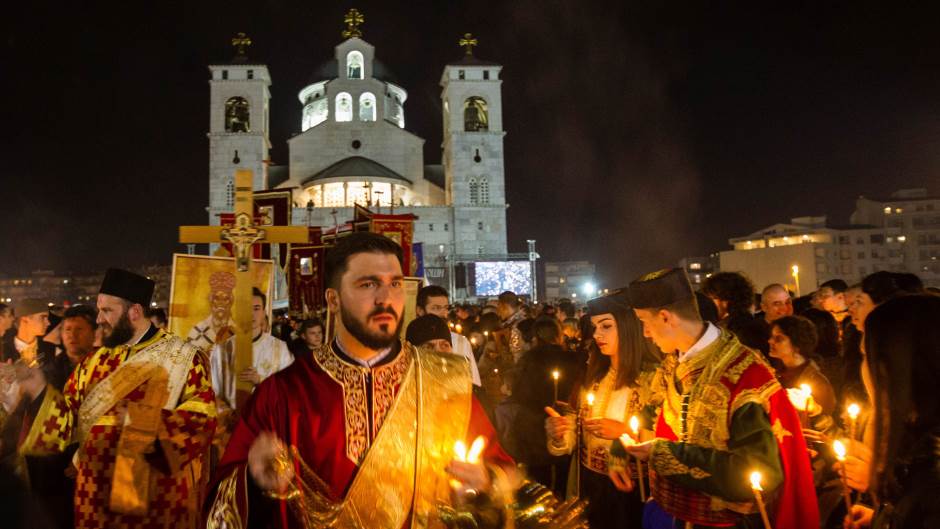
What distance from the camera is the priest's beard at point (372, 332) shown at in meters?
2.40

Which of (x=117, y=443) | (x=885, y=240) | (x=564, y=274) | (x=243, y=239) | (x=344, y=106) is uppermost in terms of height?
(x=344, y=106)

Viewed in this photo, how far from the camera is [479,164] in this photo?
53250mm

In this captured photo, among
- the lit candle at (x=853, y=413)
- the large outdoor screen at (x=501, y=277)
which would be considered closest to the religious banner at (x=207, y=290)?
the lit candle at (x=853, y=413)

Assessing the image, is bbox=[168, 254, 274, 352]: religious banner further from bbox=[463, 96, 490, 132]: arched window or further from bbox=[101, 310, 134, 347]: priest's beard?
bbox=[463, 96, 490, 132]: arched window

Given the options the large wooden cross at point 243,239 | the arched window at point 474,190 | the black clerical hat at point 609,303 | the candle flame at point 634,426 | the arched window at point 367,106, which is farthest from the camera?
the arched window at point 367,106

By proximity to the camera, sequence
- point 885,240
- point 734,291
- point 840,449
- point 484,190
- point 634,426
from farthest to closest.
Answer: point 885,240 → point 484,190 → point 734,291 → point 634,426 → point 840,449

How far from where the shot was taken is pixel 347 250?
249 centimetres

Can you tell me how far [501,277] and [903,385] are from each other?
4573 cm

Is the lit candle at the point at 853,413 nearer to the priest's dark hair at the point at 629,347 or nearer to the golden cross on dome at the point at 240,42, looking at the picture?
the priest's dark hair at the point at 629,347

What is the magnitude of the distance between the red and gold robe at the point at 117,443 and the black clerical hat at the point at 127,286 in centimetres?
40

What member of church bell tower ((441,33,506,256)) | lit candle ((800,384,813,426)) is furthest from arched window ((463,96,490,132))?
lit candle ((800,384,813,426))

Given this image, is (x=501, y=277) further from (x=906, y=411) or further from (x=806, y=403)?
(x=906, y=411)

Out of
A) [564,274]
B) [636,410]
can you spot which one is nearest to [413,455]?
[636,410]

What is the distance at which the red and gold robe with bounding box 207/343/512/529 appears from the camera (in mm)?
2164
